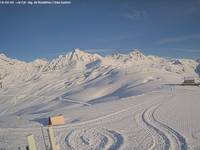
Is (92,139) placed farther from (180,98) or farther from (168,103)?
(180,98)

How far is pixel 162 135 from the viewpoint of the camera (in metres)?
23.0

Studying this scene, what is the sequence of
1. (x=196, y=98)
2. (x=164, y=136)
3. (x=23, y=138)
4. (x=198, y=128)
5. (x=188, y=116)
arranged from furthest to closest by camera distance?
(x=196, y=98) → (x=188, y=116) → (x=23, y=138) → (x=198, y=128) → (x=164, y=136)

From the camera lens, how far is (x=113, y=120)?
3050 centimetres

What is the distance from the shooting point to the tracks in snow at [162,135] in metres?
20.1

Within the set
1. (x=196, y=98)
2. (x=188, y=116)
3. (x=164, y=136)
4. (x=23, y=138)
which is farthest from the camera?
(x=196, y=98)

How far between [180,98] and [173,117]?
40.2 ft

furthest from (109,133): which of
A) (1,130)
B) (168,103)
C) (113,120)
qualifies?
(168,103)

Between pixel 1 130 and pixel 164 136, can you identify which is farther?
pixel 1 130

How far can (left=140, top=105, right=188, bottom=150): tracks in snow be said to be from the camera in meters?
20.1

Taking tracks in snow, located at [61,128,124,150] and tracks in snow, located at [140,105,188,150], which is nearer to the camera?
tracks in snow, located at [140,105,188,150]

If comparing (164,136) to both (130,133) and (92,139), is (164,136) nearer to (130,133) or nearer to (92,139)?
(130,133)

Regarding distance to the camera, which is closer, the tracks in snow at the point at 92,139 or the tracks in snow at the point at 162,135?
the tracks in snow at the point at 162,135

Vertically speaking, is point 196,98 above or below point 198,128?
above

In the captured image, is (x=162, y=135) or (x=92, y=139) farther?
(x=92, y=139)
